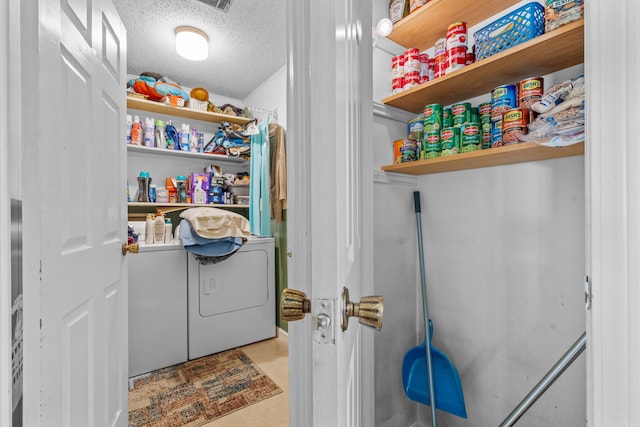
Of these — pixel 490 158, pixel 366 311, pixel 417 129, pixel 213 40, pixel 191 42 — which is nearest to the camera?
pixel 366 311

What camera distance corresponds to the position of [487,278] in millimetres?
1235

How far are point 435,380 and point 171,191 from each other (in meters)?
2.60

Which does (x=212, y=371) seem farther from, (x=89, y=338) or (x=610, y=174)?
(x=610, y=174)

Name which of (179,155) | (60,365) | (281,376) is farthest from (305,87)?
(179,155)

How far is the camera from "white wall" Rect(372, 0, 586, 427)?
1.04 m

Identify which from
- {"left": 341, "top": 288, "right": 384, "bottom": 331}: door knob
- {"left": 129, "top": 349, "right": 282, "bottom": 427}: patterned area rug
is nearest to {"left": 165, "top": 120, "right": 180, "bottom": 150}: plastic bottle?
{"left": 129, "top": 349, "right": 282, "bottom": 427}: patterned area rug

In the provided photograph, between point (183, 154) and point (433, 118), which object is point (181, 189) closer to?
point (183, 154)

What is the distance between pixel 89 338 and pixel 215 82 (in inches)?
106

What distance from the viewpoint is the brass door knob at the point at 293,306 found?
Result: 47cm

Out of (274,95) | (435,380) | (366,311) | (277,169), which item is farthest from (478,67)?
(274,95)

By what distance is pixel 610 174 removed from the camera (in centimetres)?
53

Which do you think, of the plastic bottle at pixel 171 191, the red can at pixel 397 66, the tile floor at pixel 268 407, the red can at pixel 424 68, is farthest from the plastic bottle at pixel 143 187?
the red can at pixel 424 68

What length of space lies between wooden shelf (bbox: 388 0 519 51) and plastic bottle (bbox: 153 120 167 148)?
2.19m

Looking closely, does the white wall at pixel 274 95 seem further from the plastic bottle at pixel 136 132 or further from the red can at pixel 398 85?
the red can at pixel 398 85
